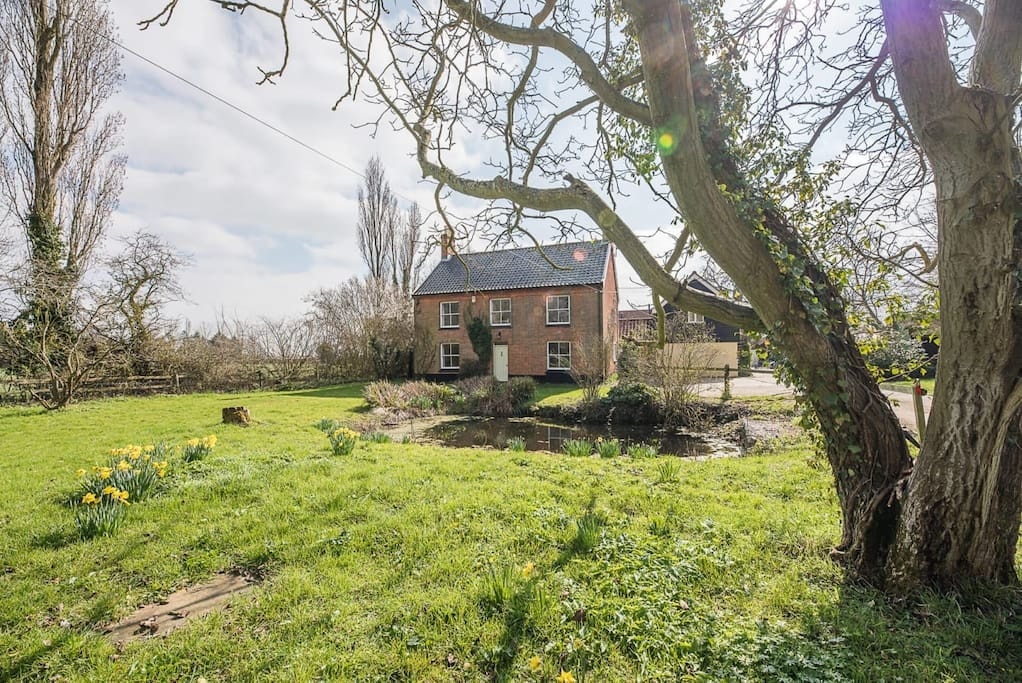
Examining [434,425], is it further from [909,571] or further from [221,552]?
[909,571]

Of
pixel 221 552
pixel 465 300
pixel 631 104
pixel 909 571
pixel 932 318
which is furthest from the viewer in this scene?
pixel 465 300

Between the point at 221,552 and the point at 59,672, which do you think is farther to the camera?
the point at 221,552

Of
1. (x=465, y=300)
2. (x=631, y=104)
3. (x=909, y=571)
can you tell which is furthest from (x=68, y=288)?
(x=909, y=571)

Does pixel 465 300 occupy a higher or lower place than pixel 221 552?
higher

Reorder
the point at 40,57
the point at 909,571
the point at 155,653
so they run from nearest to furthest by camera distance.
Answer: the point at 155,653 < the point at 909,571 < the point at 40,57

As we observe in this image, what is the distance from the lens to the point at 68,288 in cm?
1301

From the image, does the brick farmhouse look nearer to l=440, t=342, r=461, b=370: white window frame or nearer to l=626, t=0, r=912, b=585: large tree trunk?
l=440, t=342, r=461, b=370: white window frame

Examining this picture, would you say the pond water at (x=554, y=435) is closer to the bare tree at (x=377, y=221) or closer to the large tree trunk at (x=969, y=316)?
the large tree trunk at (x=969, y=316)

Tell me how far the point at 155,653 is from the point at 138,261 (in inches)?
675

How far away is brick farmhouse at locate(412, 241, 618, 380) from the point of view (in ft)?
66.6

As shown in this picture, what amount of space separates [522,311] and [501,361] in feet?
8.54

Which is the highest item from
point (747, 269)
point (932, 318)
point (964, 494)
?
point (747, 269)

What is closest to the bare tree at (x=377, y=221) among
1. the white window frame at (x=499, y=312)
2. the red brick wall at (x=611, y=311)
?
the white window frame at (x=499, y=312)

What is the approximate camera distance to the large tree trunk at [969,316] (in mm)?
2283
